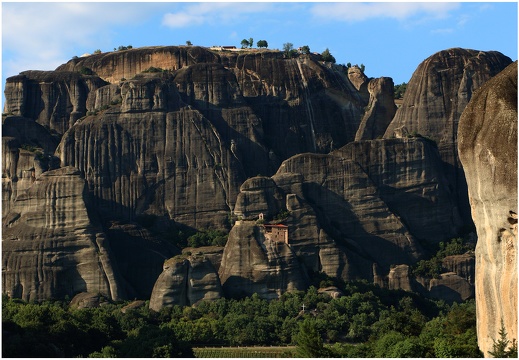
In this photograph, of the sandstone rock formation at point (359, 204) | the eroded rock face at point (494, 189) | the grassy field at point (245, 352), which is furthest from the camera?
the sandstone rock formation at point (359, 204)

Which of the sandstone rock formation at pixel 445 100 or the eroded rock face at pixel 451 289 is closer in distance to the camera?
the eroded rock face at pixel 451 289

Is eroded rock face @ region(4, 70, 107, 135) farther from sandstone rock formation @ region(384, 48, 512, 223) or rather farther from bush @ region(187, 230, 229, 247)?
sandstone rock formation @ region(384, 48, 512, 223)

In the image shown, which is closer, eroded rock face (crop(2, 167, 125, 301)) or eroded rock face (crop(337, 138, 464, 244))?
eroded rock face (crop(2, 167, 125, 301))

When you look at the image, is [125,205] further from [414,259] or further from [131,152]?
[414,259]

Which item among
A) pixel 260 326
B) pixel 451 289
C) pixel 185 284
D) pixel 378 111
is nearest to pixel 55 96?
pixel 378 111

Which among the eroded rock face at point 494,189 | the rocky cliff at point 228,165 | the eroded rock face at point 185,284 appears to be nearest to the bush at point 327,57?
the rocky cliff at point 228,165

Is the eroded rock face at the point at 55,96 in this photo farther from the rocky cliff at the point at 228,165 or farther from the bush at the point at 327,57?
the bush at the point at 327,57

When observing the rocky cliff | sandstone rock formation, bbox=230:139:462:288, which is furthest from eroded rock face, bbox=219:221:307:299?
sandstone rock formation, bbox=230:139:462:288
